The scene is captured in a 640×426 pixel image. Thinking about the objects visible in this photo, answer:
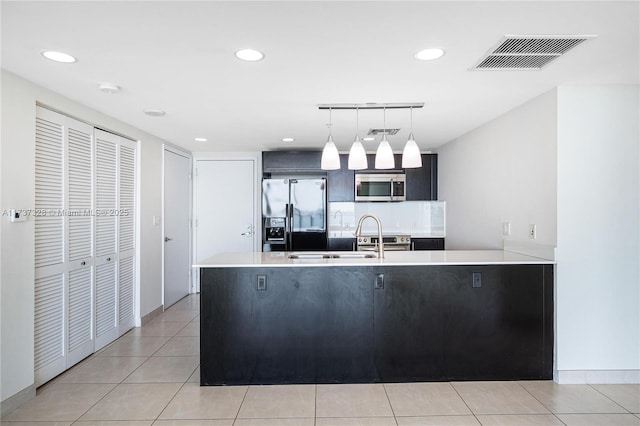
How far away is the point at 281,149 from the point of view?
5.54 m

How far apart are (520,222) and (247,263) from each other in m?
2.34

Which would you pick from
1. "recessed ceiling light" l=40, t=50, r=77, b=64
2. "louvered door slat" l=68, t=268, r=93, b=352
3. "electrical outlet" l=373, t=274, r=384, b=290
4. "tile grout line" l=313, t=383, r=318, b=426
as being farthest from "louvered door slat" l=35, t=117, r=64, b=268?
"electrical outlet" l=373, t=274, r=384, b=290

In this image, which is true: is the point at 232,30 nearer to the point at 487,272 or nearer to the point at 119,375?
the point at 487,272

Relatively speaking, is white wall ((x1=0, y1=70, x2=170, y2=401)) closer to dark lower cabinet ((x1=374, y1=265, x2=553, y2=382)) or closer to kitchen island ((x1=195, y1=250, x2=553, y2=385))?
kitchen island ((x1=195, y1=250, x2=553, y2=385))

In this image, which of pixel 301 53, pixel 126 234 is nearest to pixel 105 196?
pixel 126 234

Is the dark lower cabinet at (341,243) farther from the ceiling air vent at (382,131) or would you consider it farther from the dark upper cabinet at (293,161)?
the ceiling air vent at (382,131)

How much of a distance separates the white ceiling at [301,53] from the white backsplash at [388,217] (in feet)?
7.97

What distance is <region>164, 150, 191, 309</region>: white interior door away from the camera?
16.4ft

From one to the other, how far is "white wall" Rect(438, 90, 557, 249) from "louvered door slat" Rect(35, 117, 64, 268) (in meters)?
3.78

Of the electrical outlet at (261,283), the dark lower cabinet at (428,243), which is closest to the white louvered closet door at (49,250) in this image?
the electrical outlet at (261,283)

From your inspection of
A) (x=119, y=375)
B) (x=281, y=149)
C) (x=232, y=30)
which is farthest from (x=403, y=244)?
(x=232, y=30)

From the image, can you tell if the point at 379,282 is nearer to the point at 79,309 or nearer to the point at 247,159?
the point at 79,309

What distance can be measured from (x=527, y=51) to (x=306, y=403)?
257 cm

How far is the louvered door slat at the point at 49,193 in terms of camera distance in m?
2.74
